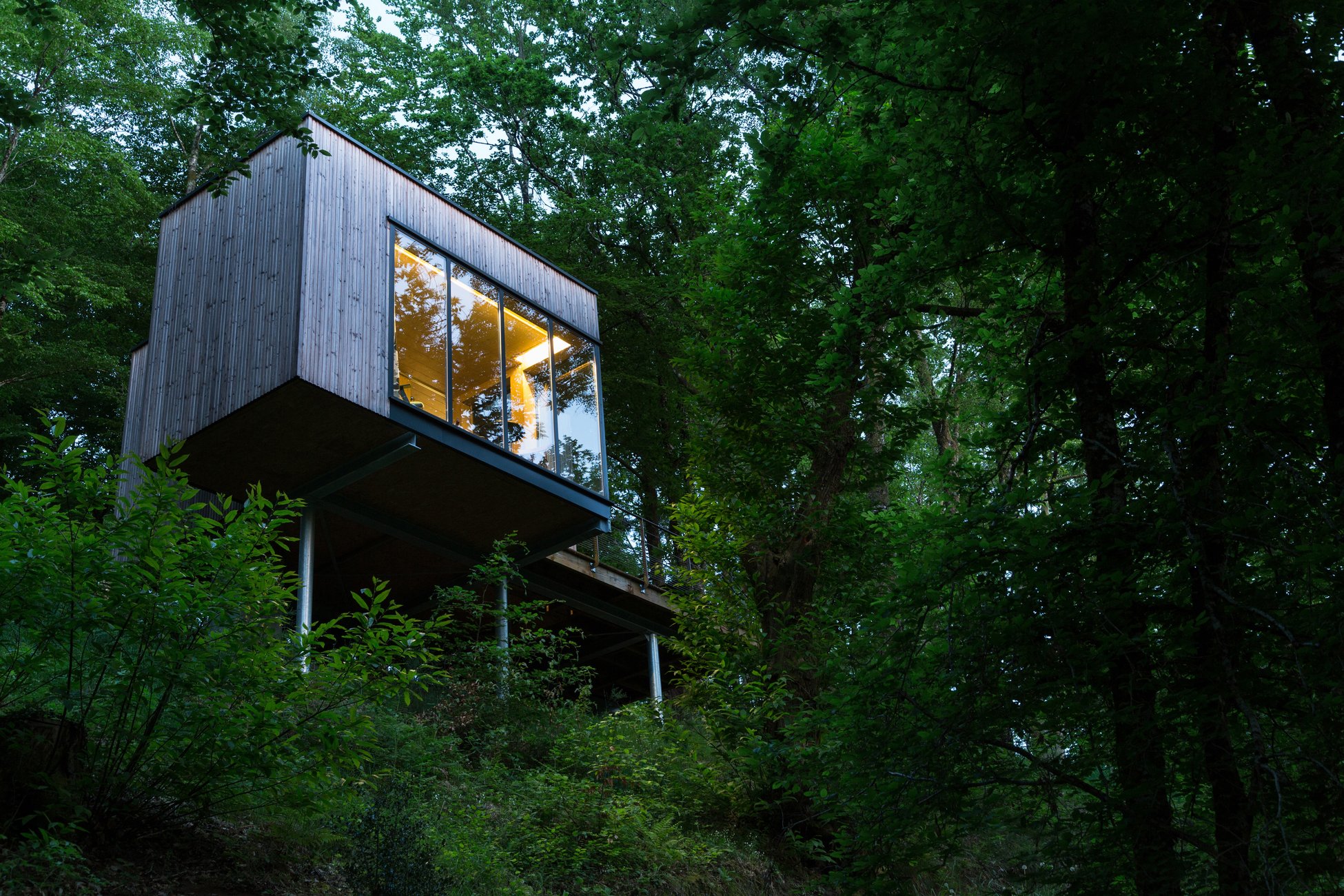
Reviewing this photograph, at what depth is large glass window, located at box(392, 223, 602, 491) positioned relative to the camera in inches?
452

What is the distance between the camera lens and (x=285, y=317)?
10.4 m

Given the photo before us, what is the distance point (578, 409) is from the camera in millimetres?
13383

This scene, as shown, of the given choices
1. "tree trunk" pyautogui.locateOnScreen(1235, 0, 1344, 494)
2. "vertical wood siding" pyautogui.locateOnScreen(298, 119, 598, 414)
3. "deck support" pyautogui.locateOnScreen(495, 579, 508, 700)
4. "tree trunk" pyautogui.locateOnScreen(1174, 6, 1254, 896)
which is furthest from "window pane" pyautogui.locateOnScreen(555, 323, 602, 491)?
"tree trunk" pyautogui.locateOnScreen(1235, 0, 1344, 494)

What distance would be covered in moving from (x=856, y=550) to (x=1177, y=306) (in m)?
5.39

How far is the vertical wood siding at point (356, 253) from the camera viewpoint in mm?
10438

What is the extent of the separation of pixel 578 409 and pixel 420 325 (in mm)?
2475

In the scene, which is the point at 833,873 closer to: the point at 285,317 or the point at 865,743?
the point at 865,743

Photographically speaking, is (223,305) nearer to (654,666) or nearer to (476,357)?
(476,357)

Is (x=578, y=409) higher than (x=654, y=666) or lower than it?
higher

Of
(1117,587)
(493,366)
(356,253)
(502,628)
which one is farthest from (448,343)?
(1117,587)

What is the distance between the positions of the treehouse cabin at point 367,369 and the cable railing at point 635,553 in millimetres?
2226

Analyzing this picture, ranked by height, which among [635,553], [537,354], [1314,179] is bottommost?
[1314,179]

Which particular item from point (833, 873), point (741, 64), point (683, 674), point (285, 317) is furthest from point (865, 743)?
point (741, 64)

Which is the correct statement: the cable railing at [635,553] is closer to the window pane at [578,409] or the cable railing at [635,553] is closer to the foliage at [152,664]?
the window pane at [578,409]
